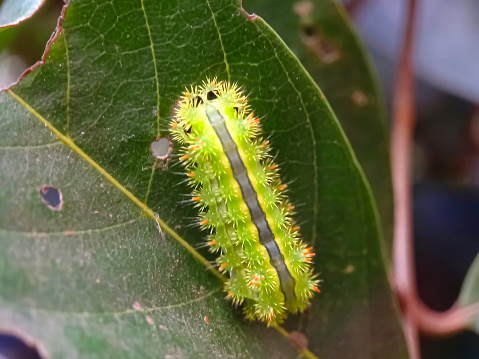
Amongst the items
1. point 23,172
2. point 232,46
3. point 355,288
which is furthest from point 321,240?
point 23,172

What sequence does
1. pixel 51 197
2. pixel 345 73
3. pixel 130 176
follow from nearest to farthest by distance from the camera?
pixel 51 197 → pixel 130 176 → pixel 345 73

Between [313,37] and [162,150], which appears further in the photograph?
[313,37]

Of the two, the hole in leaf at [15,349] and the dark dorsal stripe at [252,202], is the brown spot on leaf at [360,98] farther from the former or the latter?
the hole in leaf at [15,349]

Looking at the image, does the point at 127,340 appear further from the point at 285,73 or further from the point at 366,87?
the point at 366,87

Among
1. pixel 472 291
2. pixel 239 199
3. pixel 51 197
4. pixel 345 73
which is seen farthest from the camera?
pixel 345 73

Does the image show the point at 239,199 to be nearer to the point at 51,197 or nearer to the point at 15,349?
the point at 51,197

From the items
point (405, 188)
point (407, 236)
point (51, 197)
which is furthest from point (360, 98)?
point (51, 197)
